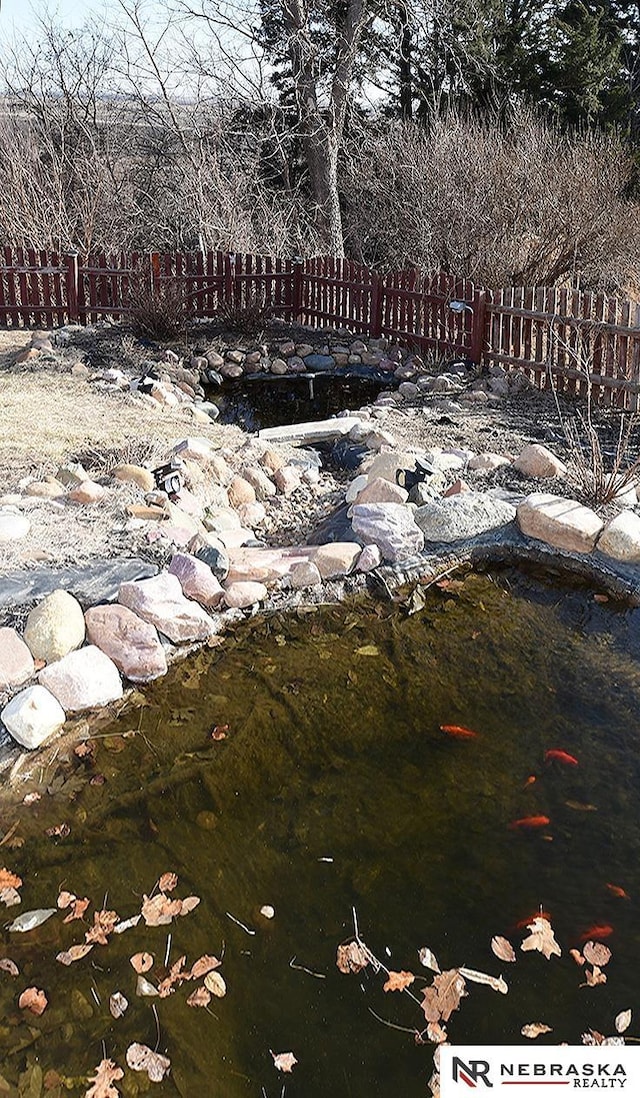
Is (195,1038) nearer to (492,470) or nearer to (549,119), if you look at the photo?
(492,470)

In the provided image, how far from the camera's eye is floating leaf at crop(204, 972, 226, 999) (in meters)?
2.63

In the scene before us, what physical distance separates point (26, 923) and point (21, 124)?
20.4 metres

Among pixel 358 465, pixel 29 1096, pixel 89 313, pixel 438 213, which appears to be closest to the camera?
pixel 29 1096

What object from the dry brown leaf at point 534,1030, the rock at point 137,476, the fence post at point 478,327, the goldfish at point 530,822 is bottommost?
the dry brown leaf at point 534,1030

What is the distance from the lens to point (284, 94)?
20.2m

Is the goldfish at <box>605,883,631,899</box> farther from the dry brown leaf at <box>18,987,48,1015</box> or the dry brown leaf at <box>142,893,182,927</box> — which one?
the dry brown leaf at <box>18,987,48,1015</box>

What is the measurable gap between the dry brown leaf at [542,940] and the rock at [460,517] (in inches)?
117

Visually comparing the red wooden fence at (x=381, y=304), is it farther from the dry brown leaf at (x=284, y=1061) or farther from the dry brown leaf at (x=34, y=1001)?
the dry brown leaf at (x=34, y=1001)

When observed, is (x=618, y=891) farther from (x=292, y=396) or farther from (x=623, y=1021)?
(x=292, y=396)

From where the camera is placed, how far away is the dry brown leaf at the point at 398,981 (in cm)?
264

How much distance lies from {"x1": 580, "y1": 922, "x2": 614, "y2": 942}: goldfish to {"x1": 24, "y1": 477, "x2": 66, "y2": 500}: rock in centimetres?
420

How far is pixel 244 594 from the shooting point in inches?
191

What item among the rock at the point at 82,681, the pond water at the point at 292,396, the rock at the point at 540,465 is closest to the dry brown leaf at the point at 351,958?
the rock at the point at 82,681

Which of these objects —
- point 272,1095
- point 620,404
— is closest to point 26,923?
point 272,1095
